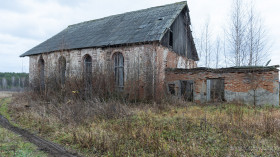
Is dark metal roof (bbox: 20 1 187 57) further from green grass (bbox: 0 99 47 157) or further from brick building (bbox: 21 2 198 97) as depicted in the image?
green grass (bbox: 0 99 47 157)

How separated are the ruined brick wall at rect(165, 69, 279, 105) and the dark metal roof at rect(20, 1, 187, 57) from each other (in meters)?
3.96

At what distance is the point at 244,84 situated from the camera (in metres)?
10.9

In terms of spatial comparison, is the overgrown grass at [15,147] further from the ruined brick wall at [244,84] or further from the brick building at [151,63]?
the ruined brick wall at [244,84]

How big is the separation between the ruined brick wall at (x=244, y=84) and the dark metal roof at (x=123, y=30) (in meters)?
3.96

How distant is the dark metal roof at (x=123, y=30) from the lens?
12.6 meters

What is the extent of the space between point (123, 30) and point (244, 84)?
9387 millimetres

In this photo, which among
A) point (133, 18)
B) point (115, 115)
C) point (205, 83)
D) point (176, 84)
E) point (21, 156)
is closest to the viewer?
point (21, 156)

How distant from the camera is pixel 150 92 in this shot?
1051cm

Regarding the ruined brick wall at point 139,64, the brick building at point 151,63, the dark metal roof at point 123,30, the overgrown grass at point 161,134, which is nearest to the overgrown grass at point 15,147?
the overgrown grass at point 161,134

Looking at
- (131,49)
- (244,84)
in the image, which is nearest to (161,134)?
(244,84)

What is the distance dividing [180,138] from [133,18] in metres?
12.7

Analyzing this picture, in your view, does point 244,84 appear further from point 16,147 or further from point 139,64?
point 16,147

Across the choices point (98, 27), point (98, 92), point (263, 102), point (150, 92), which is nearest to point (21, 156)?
point (98, 92)

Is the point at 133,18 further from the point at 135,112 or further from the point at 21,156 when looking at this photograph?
the point at 21,156
